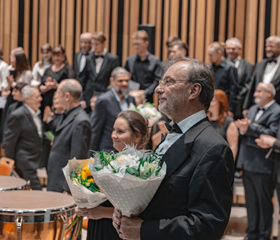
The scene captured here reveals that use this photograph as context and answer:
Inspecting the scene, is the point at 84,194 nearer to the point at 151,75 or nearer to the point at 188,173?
the point at 188,173

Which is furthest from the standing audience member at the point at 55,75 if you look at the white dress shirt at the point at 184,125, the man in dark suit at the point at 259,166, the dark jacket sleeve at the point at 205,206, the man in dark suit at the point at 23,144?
the dark jacket sleeve at the point at 205,206

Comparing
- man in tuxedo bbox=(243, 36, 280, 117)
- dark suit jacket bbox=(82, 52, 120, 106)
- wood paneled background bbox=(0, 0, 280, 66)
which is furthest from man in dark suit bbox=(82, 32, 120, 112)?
man in tuxedo bbox=(243, 36, 280, 117)

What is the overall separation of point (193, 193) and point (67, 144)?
2.53 meters

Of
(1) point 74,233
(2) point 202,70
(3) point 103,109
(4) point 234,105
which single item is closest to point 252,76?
(4) point 234,105

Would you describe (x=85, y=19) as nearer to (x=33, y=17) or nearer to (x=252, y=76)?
(x=33, y=17)

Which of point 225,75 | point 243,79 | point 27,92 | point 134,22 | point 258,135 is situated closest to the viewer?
point 258,135

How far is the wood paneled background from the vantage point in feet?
25.5

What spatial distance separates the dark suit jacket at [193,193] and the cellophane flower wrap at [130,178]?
50mm

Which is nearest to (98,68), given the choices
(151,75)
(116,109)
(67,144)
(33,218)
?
(151,75)

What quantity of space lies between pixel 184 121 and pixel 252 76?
15.5ft

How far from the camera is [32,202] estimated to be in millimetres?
3361

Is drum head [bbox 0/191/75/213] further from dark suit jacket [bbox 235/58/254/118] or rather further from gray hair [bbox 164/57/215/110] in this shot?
dark suit jacket [bbox 235/58/254/118]

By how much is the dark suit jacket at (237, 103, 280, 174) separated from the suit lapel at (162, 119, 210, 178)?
3408 millimetres

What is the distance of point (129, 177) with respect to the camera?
1.98 m
